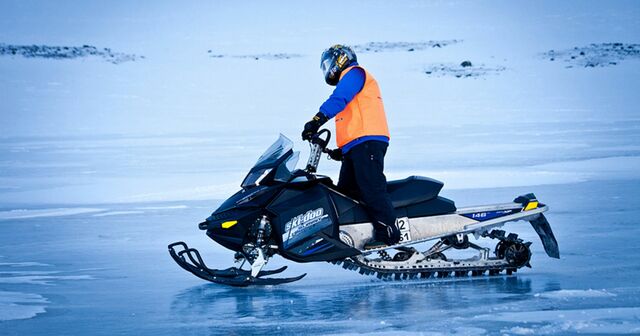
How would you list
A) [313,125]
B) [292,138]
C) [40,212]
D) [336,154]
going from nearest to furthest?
[313,125], [336,154], [40,212], [292,138]

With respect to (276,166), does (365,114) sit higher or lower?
higher

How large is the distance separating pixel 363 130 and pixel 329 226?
25.8 inches

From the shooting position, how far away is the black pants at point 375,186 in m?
6.29

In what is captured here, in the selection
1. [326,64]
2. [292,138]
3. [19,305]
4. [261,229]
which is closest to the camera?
[19,305]

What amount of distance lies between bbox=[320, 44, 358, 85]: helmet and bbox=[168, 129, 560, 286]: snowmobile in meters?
0.38

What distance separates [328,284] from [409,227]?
2.16 ft

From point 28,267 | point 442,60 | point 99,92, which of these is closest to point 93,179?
point 28,267

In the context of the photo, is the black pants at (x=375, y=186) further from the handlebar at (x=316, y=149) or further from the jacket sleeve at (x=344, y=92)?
the jacket sleeve at (x=344, y=92)

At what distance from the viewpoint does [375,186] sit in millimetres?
6309

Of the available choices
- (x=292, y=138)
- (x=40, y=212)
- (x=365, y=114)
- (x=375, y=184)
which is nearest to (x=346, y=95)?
(x=365, y=114)

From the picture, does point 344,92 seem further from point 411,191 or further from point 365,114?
point 411,191

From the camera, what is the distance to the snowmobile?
6.30 metres

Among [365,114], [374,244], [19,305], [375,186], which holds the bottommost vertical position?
[19,305]

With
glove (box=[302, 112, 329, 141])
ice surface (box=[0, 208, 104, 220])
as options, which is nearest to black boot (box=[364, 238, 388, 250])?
glove (box=[302, 112, 329, 141])
